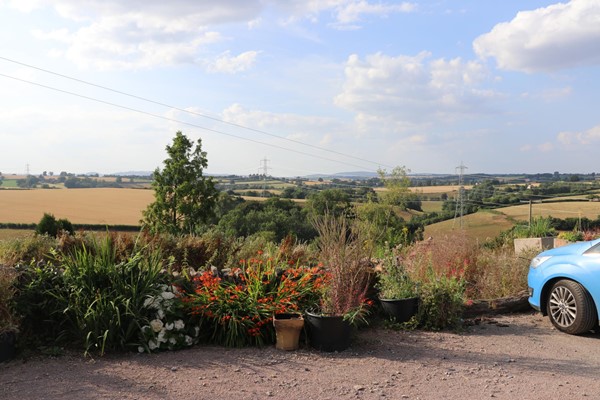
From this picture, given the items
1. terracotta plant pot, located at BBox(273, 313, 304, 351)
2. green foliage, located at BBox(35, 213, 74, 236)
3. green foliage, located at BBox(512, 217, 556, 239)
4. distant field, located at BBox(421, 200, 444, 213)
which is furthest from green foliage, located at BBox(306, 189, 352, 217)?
distant field, located at BBox(421, 200, 444, 213)

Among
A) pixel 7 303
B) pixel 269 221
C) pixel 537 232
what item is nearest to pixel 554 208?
pixel 269 221

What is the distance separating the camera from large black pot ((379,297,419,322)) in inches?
262

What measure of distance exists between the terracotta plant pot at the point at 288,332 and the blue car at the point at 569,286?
3521mm

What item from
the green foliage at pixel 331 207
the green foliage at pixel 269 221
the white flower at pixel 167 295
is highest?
the green foliage at pixel 331 207

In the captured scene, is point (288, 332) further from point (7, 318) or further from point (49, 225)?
point (49, 225)

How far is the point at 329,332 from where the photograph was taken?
5570 mm

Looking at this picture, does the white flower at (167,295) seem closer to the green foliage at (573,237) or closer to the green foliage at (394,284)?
the green foliage at (394,284)

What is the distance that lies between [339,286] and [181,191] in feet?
56.4

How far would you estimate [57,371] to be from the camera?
4859 millimetres

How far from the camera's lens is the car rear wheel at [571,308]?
20.6 feet

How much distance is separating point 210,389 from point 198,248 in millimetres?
4283

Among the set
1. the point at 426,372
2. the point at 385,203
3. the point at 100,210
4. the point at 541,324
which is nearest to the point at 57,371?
the point at 426,372

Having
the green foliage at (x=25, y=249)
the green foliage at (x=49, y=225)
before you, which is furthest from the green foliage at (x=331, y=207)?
the green foliage at (x=49, y=225)

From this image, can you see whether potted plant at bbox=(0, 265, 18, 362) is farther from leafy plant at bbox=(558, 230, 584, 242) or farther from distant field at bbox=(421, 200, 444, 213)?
distant field at bbox=(421, 200, 444, 213)
